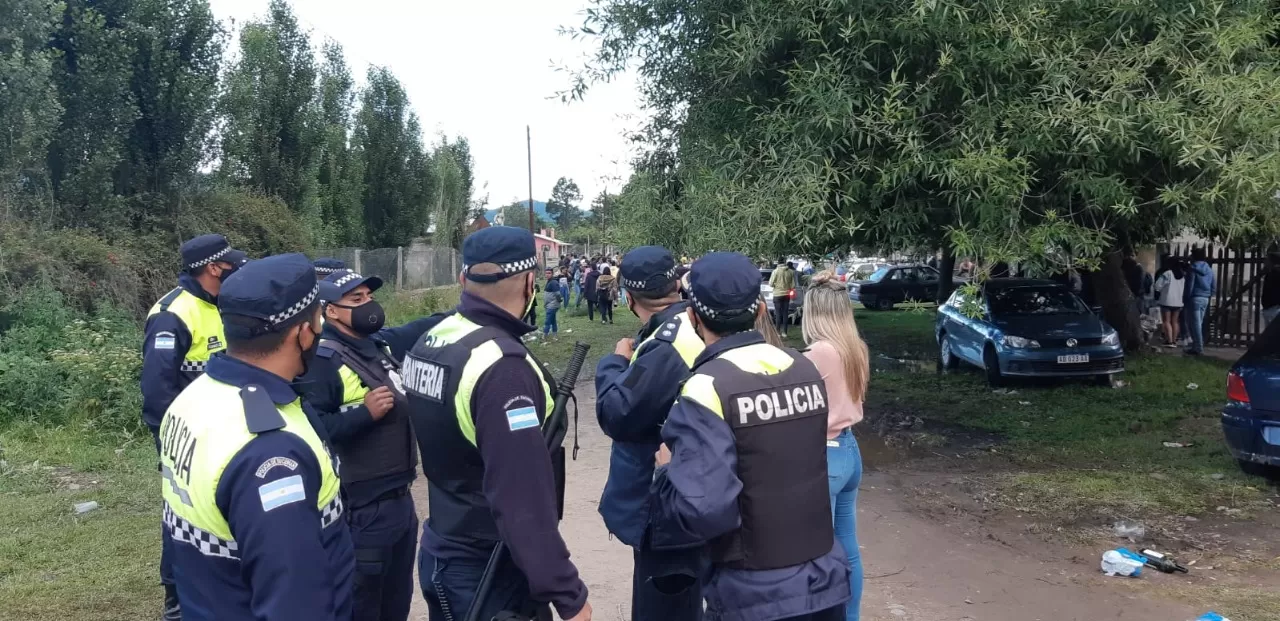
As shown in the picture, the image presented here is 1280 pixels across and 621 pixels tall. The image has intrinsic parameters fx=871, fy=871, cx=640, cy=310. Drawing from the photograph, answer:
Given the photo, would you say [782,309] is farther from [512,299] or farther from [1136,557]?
[512,299]

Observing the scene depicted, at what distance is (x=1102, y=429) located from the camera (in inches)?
358

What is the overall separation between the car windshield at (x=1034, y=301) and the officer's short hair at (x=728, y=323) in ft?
32.9

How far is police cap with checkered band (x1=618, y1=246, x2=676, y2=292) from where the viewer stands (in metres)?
3.83

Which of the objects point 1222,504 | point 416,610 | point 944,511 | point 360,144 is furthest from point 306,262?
point 360,144

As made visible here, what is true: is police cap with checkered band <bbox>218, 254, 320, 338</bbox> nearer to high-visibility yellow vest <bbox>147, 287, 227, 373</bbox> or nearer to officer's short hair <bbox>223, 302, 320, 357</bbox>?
officer's short hair <bbox>223, 302, 320, 357</bbox>

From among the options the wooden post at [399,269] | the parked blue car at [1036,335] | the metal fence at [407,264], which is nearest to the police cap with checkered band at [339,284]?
the parked blue car at [1036,335]

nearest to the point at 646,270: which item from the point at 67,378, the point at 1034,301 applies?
the point at 67,378

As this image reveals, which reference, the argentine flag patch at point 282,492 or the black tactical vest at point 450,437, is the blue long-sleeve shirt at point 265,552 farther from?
the black tactical vest at point 450,437

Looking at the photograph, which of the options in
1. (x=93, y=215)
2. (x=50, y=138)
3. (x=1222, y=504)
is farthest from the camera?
(x=93, y=215)

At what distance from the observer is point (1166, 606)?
4840mm

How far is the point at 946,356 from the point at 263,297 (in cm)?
1289

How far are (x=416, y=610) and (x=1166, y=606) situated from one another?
166 inches

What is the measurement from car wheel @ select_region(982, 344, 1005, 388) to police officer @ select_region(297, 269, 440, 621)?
967 centimetres

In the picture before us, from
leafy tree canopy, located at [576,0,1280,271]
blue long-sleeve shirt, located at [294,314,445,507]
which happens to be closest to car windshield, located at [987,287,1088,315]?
leafy tree canopy, located at [576,0,1280,271]
